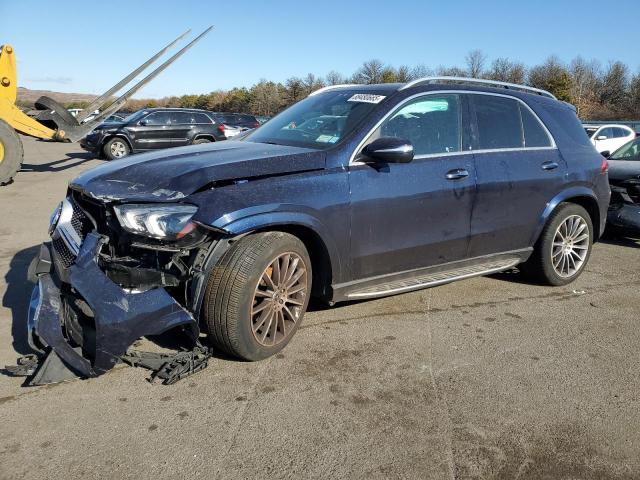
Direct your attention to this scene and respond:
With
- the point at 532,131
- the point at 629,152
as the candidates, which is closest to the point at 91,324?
the point at 532,131

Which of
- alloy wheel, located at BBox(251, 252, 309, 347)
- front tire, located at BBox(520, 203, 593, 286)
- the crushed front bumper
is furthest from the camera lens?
front tire, located at BBox(520, 203, 593, 286)

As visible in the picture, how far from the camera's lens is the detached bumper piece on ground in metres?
2.93

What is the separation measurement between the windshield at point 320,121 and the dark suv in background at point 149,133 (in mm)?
12831

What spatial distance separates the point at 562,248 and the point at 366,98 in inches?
101

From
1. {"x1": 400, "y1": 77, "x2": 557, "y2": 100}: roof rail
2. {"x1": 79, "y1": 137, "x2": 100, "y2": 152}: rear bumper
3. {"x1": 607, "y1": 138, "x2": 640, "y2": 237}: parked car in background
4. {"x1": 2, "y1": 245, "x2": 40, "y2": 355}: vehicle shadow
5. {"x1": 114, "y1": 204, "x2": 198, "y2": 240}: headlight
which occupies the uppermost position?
{"x1": 400, "y1": 77, "x2": 557, "y2": 100}: roof rail

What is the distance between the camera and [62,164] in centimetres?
1541

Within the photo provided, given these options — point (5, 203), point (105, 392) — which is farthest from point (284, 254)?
point (5, 203)

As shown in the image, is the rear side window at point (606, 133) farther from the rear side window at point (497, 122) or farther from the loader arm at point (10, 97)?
the loader arm at point (10, 97)

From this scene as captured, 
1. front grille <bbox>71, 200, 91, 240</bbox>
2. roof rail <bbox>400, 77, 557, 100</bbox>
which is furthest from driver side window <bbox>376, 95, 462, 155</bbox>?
front grille <bbox>71, 200, 91, 240</bbox>

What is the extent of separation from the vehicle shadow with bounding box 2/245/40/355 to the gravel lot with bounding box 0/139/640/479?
0.8 inches

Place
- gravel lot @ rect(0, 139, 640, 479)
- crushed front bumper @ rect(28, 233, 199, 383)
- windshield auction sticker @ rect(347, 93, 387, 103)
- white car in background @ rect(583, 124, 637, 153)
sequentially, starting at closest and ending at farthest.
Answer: gravel lot @ rect(0, 139, 640, 479) → crushed front bumper @ rect(28, 233, 199, 383) → windshield auction sticker @ rect(347, 93, 387, 103) → white car in background @ rect(583, 124, 637, 153)

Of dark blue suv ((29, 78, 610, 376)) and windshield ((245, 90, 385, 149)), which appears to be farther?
windshield ((245, 90, 385, 149))

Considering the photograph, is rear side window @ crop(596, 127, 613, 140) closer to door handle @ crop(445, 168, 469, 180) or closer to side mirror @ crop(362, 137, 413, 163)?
door handle @ crop(445, 168, 469, 180)

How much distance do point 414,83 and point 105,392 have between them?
311 centimetres
